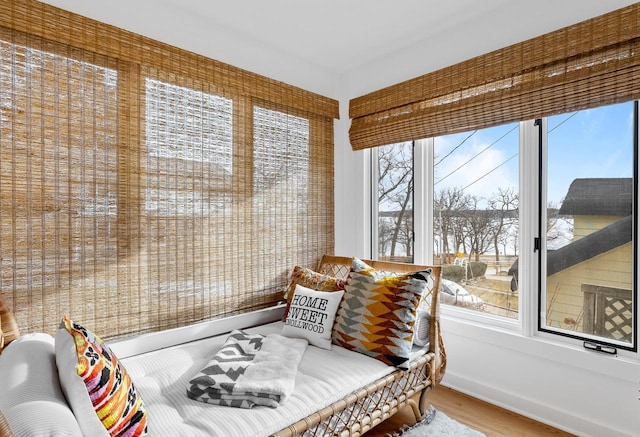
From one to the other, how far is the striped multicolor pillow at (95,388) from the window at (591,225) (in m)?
2.26

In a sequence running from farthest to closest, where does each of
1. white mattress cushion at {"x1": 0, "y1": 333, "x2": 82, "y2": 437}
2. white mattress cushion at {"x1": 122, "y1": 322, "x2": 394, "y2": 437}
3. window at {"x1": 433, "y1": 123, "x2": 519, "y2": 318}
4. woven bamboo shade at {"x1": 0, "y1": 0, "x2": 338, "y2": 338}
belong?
window at {"x1": 433, "y1": 123, "x2": 519, "y2": 318}, woven bamboo shade at {"x1": 0, "y1": 0, "x2": 338, "y2": 338}, white mattress cushion at {"x1": 122, "y1": 322, "x2": 394, "y2": 437}, white mattress cushion at {"x1": 0, "y1": 333, "x2": 82, "y2": 437}

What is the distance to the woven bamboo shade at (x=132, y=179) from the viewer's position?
1.69 meters

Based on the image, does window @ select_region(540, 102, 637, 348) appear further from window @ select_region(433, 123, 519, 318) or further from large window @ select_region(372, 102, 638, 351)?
window @ select_region(433, 123, 519, 318)

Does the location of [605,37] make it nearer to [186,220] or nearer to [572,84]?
[572,84]

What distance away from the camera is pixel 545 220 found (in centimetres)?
216

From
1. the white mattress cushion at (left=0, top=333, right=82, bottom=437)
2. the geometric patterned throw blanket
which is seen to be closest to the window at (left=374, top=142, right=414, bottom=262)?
the geometric patterned throw blanket

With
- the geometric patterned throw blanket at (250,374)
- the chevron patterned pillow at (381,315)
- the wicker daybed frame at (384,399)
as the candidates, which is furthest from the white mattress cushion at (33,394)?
the chevron patterned pillow at (381,315)

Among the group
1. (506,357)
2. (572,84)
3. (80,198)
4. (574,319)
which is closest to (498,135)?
(572,84)

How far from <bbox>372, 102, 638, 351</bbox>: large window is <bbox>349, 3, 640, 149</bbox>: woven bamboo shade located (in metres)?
0.19

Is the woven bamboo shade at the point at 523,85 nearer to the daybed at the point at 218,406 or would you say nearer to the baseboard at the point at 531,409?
the daybed at the point at 218,406

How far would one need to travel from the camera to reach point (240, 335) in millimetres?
2070

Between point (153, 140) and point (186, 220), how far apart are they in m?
0.52

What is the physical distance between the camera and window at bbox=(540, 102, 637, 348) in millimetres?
1884

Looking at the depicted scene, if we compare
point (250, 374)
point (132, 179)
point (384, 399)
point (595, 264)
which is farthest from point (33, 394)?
point (595, 264)
